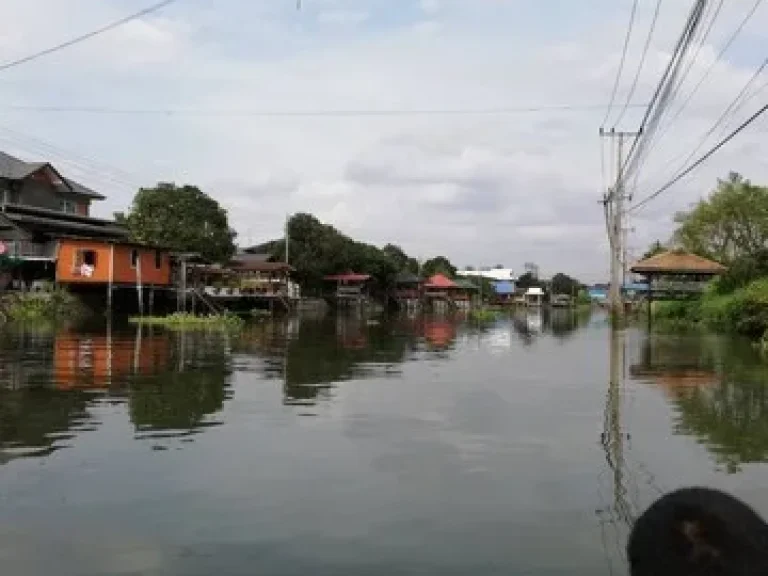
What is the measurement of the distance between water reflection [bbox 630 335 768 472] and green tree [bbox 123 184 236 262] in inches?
1338

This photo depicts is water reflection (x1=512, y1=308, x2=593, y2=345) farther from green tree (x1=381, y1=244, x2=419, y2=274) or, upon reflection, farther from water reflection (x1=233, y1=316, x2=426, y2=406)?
green tree (x1=381, y1=244, x2=419, y2=274)

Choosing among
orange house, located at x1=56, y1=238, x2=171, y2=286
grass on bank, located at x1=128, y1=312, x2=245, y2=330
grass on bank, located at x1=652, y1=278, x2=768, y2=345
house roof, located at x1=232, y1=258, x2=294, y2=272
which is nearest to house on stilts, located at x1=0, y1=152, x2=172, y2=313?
orange house, located at x1=56, y1=238, x2=171, y2=286

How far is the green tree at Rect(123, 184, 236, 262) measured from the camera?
55.1 metres

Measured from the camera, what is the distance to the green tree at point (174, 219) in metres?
55.1

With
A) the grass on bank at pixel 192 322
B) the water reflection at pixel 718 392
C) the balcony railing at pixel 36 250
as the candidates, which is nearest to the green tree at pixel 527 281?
the balcony railing at pixel 36 250

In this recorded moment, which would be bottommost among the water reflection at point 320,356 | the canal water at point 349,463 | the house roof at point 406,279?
the canal water at point 349,463

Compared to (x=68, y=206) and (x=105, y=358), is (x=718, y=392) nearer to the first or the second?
(x=105, y=358)

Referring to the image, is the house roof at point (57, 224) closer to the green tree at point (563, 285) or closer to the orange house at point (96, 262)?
the orange house at point (96, 262)

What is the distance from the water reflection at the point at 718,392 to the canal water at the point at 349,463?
70 mm

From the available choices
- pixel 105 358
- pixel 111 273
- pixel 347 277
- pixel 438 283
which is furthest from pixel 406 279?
pixel 105 358

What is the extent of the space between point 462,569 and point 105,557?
2.66 metres

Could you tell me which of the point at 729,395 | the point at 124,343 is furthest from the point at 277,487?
the point at 124,343

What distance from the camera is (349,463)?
9.86 m

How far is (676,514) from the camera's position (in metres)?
1.92
